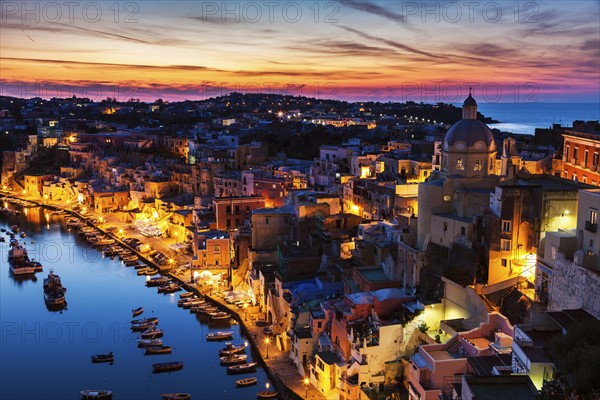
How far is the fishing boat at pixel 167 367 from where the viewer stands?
15.1 m

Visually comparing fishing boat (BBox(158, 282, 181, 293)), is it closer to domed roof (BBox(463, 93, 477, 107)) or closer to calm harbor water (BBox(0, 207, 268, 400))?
calm harbor water (BBox(0, 207, 268, 400))

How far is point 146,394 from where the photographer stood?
14.1 m

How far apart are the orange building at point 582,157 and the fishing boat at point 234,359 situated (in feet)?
29.5

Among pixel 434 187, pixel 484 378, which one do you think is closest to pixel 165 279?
pixel 434 187

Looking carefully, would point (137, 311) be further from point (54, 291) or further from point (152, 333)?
point (54, 291)

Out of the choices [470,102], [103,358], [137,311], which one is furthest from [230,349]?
[470,102]

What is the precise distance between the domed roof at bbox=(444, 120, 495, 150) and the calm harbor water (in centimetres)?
701

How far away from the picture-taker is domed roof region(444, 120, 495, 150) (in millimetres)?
14664

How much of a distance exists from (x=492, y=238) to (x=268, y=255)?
843 cm

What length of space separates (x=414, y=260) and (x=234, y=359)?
499 cm

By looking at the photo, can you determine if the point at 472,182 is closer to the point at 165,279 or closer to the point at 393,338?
the point at 393,338

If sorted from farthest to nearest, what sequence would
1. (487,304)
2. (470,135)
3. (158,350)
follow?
(158,350), (470,135), (487,304)

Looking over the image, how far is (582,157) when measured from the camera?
15492 millimetres

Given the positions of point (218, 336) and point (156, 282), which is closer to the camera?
point (218, 336)
